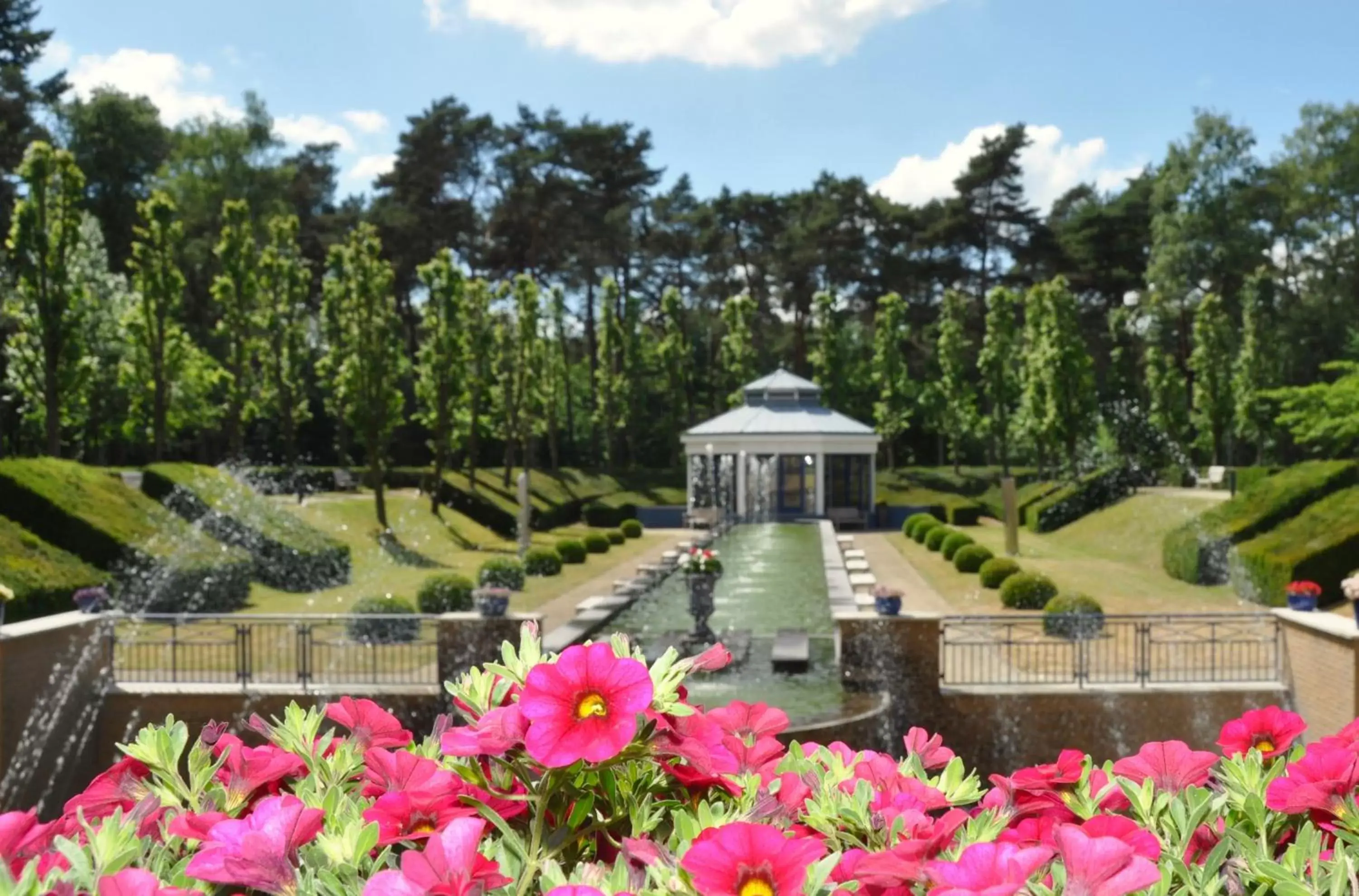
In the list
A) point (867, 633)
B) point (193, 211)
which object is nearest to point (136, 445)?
point (193, 211)

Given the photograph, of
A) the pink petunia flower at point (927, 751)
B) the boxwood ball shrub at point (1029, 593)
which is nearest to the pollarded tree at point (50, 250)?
the boxwood ball shrub at point (1029, 593)

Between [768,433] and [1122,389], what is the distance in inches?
848

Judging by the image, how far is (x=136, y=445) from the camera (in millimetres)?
46625

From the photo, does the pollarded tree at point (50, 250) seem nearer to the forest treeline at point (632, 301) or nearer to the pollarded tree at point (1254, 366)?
the forest treeline at point (632, 301)

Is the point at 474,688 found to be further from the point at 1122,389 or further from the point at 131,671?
the point at 1122,389

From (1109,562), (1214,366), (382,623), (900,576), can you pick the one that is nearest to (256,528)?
(382,623)

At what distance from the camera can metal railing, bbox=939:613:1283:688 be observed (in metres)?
14.6

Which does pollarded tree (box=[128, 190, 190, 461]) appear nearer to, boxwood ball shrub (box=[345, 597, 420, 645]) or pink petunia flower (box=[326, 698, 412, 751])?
boxwood ball shrub (box=[345, 597, 420, 645])

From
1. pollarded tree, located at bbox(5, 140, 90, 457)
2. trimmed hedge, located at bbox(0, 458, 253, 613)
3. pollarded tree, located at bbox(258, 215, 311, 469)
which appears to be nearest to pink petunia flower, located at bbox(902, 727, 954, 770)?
trimmed hedge, located at bbox(0, 458, 253, 613)

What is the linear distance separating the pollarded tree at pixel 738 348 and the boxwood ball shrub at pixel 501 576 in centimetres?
2950

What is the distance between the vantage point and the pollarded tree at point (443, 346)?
34.8 meters

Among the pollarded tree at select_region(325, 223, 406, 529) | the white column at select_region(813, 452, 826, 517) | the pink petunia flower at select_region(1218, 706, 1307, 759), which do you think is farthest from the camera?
the white column at select_region(813, 452, 826, 517)

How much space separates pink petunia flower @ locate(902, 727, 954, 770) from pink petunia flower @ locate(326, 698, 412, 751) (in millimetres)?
1064

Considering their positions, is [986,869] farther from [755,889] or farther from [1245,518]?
[1245,518]
